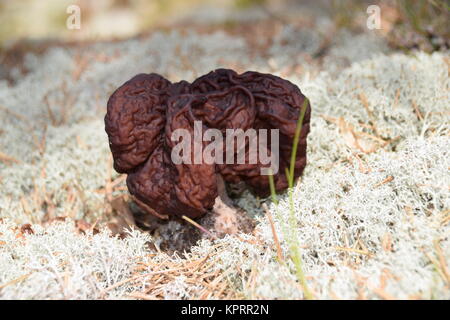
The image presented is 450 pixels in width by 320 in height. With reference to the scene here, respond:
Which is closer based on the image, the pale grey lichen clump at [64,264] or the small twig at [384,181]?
the pale grey lichen clump at [64,264]

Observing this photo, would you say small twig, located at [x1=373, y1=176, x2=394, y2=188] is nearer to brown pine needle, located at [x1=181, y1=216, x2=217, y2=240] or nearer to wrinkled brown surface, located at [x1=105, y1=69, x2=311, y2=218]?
wrinkled brown surface, located at [x1=105, y1=69, x2=311, y2=218]

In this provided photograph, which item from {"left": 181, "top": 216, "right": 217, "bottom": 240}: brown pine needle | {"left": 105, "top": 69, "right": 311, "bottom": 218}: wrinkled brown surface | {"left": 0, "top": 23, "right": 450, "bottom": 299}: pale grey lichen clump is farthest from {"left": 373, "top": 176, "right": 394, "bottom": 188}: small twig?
{"left": 181, "top": 216, "right": 217, "bottom": 240}: brown pine needle

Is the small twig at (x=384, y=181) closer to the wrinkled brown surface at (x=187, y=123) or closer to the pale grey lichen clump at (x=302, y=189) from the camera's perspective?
the pale grey lichen clump at (x=302, y=189)

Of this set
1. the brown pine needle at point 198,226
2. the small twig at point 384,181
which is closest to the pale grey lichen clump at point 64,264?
the brown pine needle at point 198,226

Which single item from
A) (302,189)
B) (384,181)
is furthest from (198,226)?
(384,181)

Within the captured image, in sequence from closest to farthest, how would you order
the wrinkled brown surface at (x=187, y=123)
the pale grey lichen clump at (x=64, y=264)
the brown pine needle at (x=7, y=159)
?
the pale grey lichen clump at (x=64, y=264) < the wrinkled brown surface at (x=187, y=123) < the brown pine needle at (x=7, y=159)
